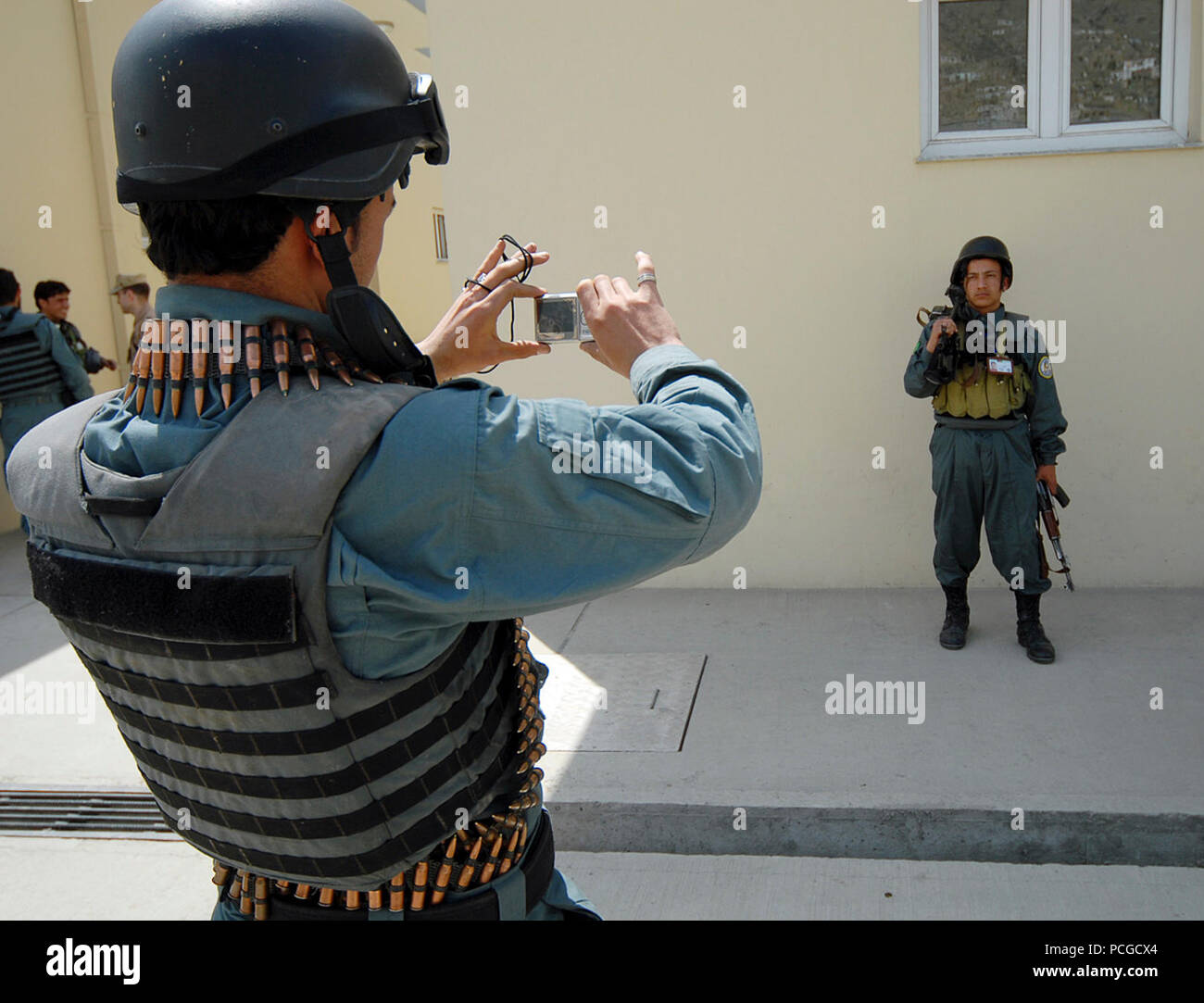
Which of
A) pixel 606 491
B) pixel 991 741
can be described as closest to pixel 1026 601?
pixel 991 741

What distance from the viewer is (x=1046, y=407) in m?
4.81

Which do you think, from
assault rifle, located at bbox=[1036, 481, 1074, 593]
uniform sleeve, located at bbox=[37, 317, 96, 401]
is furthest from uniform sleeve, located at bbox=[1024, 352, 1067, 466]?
uniform sleeve, located at bbox=[37, 317, 96, 401]

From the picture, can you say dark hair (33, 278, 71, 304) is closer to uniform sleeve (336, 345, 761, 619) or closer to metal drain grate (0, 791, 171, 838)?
metal drain grate (0, 791, 171, 838)

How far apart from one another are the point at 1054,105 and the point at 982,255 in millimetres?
1123

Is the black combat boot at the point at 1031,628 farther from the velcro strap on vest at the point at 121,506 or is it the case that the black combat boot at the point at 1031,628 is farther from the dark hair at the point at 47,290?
the dark hair at the point at 47,290

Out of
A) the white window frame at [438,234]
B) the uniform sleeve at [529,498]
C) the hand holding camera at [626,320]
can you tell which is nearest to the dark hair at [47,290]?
the hand holding camera at [626,320]

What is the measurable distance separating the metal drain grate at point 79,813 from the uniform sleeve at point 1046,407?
3964mm

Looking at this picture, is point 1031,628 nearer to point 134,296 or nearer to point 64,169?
point 134,296

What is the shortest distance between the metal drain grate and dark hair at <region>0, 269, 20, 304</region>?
429 centimetres

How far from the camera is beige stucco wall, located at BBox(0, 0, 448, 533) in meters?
8.71

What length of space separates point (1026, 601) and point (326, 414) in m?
4.27

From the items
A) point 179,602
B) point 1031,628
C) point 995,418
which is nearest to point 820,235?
point 995,418

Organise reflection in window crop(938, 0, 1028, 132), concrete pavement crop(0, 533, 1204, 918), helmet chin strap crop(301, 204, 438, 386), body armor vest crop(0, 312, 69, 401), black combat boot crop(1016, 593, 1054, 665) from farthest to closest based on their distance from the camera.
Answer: body armor vest crop(0, 312, 69, 401) < reflection in window crop(938, 0, 1028, 132) < black combat boot crop(1016, 593, 1054, 665) < concrete pavement crop(0, 533, 1204, 918) < helmet chin strap crop(301, 204, 438, 386)

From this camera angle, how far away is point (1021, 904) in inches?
129
